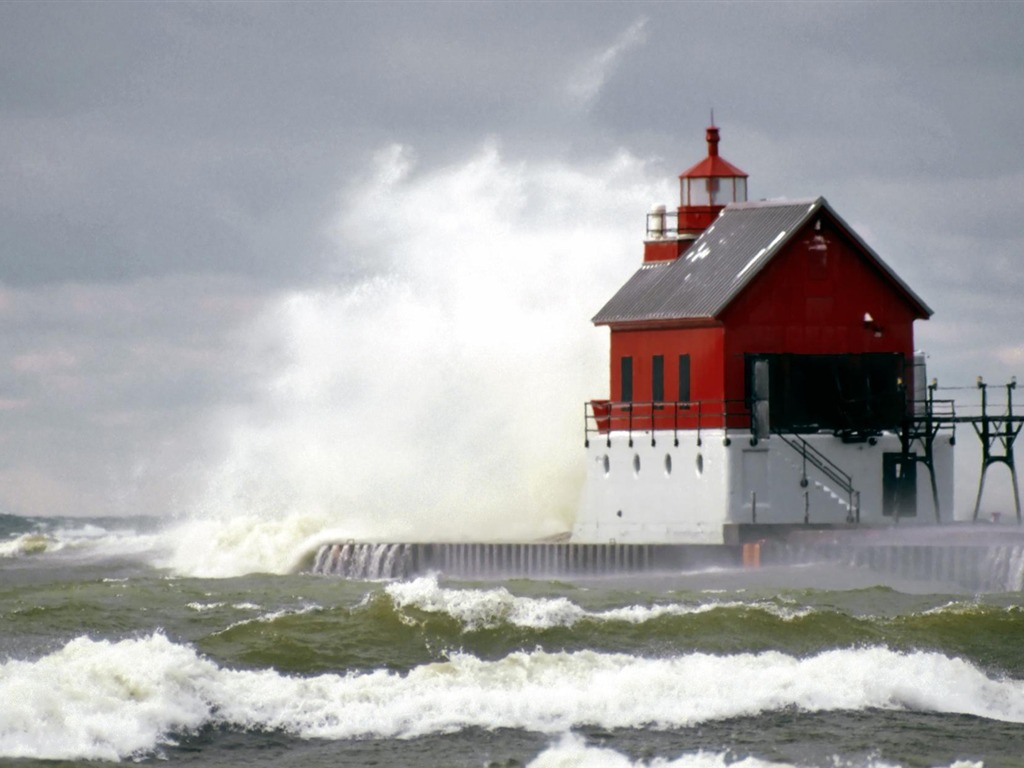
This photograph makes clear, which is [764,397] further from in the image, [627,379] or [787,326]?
[627,379]

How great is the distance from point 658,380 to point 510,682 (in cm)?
1583

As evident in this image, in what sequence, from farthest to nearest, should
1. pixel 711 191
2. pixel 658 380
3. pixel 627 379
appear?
pixel 711 191 → pixel 627 379 → pixel 658 380

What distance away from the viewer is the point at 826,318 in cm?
3788

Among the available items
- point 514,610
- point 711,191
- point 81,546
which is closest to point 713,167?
point 711,191

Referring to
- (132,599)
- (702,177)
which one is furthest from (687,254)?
(132,599)

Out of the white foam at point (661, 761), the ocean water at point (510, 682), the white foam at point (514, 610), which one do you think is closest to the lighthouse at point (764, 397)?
the ocean water at point (510, 682)

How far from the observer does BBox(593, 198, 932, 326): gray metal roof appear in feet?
122

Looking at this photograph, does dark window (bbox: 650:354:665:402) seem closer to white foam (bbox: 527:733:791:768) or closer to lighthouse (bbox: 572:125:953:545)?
lighthouse (bbox: 572:125:953:545)

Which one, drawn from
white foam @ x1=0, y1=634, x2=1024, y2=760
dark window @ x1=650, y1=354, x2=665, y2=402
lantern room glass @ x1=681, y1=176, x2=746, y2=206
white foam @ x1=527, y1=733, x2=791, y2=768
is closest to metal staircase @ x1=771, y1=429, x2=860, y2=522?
dark window @ x1=650, y1=354, x2=665, y2=402

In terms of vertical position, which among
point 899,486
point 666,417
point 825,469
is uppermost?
point 666,417

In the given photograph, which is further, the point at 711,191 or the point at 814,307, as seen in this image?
the point at 711,191

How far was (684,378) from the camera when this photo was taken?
37.2 m

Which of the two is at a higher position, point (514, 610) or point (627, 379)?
point (627, 379)

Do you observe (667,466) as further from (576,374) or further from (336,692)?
(336,692)
